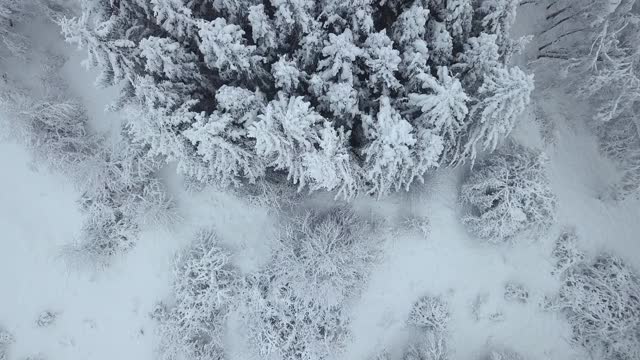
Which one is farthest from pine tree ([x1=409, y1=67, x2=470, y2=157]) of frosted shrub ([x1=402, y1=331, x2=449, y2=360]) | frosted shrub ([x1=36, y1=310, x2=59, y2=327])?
frosted shrub ([x1=36, y1=310, x2=59, y2=327])

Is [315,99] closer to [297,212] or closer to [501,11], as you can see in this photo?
[297,212]

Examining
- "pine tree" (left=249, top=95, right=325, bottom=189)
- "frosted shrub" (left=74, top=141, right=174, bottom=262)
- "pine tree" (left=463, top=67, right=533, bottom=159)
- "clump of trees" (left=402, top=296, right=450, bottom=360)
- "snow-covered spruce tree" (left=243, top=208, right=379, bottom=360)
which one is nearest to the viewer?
"pine tree" (left=463, top=67, right=533, bottom=159)

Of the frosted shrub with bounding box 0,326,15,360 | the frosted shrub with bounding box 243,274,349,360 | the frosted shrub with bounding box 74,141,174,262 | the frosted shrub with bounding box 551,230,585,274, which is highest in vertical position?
the frosted shrub with bounding box 74,141,174,262

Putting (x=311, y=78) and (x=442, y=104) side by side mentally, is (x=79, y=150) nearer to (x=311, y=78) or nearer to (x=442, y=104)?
(x=311, y=78)

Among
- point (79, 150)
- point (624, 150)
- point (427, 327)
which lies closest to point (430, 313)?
point (427, 327)

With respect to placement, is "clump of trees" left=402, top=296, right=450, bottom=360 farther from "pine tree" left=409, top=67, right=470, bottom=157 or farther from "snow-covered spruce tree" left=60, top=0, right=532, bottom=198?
"pine tree" left=409, top=67, right=470, bottom=157

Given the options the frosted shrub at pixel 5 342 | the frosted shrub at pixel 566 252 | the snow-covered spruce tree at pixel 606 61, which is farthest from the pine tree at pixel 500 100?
the frosted shrub at pixel 5 342
